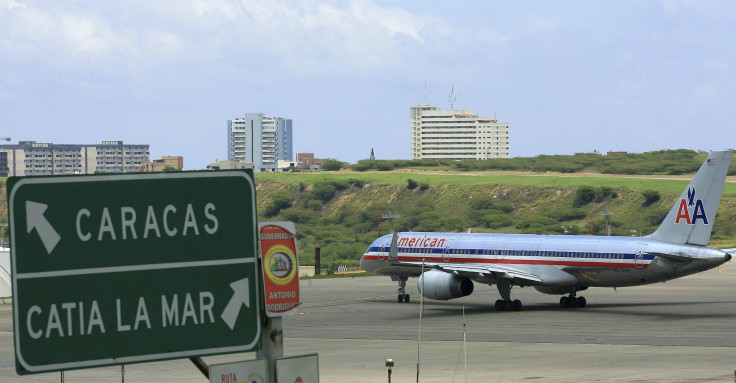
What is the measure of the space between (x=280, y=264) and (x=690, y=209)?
42784mm

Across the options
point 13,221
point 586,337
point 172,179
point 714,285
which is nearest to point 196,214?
point 172,179

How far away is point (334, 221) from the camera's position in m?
186

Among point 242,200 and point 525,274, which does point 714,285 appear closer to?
point 525,274

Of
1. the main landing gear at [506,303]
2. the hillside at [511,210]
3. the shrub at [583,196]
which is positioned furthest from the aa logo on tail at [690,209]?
the shrub at [583,196]

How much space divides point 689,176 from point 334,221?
6634 centimetres

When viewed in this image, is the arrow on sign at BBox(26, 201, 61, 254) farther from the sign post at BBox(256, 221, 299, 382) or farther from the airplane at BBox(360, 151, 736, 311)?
the airplane at BBox(360, 151, 736, 311)

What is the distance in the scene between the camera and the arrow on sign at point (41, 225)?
593 cm

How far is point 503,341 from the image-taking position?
38.5m

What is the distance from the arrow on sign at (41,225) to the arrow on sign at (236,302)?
1111 mm

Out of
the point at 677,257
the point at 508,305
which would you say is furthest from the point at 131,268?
the point at 508,305

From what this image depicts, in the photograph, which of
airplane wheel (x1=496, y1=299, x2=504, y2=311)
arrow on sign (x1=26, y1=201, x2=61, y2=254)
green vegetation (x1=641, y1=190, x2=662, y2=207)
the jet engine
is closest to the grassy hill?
green vegetation (x1=641, y1=190, x2=662, y2=207)

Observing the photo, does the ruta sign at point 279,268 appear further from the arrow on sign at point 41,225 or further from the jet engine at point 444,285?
the jet engine at point 444,285

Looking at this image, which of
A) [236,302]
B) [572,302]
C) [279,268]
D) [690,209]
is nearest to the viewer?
[236,302]

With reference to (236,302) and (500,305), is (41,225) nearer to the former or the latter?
(236,302)
